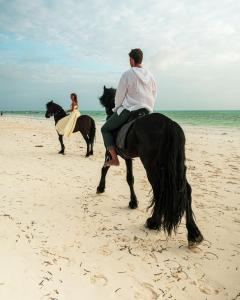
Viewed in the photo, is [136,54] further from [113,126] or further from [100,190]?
[100,190]

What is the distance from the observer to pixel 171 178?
145 inches

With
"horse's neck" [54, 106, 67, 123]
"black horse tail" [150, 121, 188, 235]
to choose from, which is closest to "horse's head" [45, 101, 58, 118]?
"horse's neck" [54, 106, 67, 123]

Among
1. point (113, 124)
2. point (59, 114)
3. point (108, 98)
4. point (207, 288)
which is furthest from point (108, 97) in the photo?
point (59, 114)

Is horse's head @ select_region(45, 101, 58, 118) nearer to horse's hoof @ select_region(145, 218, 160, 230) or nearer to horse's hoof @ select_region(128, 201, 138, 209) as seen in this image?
horse's hoof @ select_region(128, 201, 138, 209)

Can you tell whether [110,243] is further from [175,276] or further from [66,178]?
[66,178]

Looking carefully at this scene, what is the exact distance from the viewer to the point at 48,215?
186 inches

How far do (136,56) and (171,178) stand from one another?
1.99 meters

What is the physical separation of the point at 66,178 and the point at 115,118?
289 cm

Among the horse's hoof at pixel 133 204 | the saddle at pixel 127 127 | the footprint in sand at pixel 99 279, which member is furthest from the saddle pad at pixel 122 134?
the footprint in sand at pixel 99 279

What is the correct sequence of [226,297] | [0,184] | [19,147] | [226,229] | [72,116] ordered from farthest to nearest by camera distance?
[19,147], [72,116], [0,184], [226,229], [226,297]

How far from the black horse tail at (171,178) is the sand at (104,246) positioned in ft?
1.65

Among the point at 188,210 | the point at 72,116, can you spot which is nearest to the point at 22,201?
the point at 188,210

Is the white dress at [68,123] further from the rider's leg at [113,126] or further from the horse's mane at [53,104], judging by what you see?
the rider's leg at [113,126]

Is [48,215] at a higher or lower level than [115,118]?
lower
